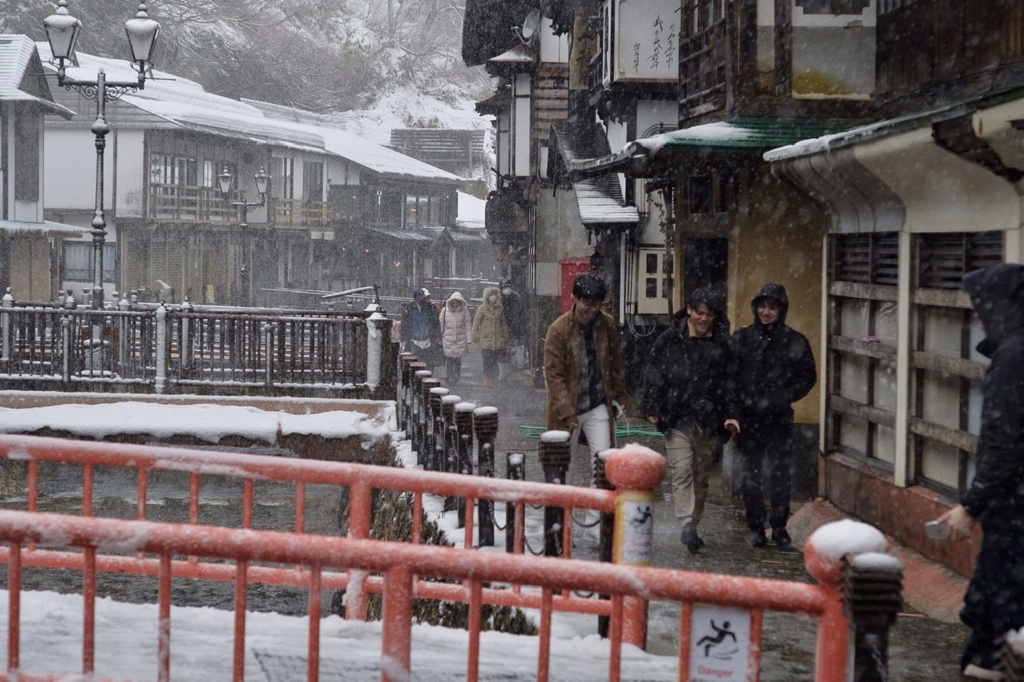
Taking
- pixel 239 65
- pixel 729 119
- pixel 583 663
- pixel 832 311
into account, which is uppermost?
pixel 239 65

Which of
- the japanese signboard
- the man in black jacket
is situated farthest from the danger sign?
the japanese signboard

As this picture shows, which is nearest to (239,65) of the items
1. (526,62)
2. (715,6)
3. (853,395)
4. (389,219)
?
(389,219)

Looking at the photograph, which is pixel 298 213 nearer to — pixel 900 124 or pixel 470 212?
pixel 470 212

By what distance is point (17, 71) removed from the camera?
1379 inches

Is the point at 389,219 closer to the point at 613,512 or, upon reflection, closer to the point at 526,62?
the point at 526,62

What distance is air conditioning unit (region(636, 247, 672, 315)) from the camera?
18.3 m

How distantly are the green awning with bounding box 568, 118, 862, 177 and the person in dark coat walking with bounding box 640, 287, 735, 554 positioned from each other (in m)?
2.34

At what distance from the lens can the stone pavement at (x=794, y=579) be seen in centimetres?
621

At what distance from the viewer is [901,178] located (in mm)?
8164

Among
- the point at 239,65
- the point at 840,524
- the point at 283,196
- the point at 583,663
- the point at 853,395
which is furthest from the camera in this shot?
the point at 239,65

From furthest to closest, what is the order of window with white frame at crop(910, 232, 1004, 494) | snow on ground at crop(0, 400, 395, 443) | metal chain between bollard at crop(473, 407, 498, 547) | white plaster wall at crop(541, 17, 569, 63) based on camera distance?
white plaster wall at crop(541, 17, 569, 63) < snow on ground at crop(0, 400, 395, 443) < metal chain between bollard at crop(473, 407, 498, 547) < window with white frame at crop(910, 232, 1004, 494)

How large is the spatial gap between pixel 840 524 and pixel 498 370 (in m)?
21.0

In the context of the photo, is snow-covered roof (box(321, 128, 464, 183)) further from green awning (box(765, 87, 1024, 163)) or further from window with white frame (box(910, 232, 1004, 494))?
window with white frame (box(910, 232, 1004, 494))

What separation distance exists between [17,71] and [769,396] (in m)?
31.9
